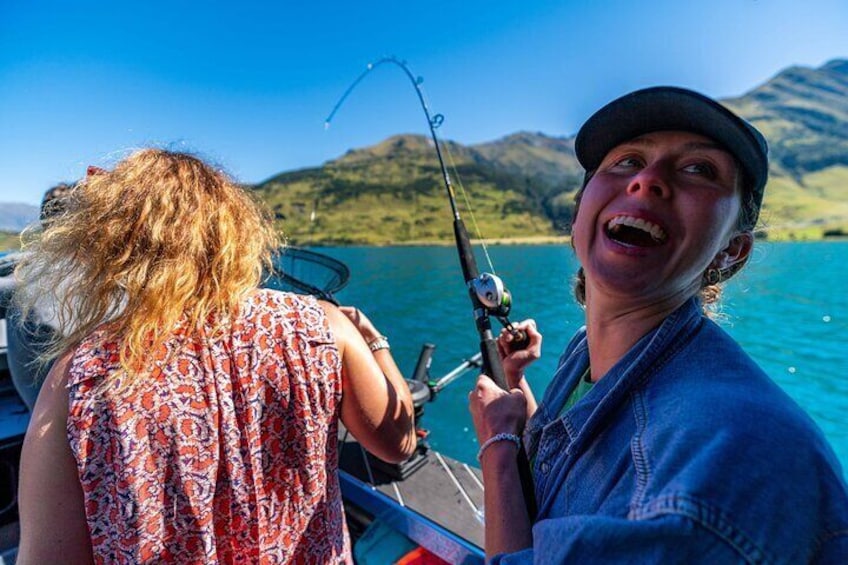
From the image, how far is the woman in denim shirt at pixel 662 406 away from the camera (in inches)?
25.4

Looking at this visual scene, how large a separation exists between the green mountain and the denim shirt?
6159cm

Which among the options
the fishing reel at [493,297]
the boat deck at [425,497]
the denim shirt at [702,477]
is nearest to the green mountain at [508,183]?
the boat deck at [425,497]

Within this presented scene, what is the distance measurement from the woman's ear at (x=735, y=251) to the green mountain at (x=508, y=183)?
61.2 m

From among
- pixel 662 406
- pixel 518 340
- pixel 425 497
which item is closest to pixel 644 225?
pixel 662 406

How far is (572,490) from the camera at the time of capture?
952mm

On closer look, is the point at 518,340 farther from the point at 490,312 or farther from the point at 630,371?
the point at 630,371

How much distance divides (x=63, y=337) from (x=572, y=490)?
1.50m

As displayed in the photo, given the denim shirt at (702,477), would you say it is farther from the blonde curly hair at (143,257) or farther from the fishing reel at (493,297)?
the fishing reel at (493,297)

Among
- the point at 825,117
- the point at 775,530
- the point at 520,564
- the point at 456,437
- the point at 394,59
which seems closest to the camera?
the point at 775,530

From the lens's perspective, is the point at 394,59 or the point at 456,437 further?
the point at 456,437

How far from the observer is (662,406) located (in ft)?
2.72

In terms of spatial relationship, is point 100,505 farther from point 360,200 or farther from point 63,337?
point 360,200

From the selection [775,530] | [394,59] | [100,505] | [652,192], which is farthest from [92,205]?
[394,59]

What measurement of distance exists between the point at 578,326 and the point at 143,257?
14601mm
